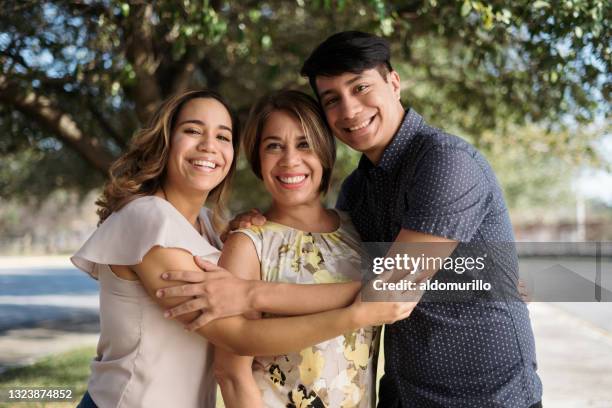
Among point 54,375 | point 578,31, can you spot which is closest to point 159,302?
point 578,31

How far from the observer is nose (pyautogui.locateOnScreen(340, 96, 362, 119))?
268 cm

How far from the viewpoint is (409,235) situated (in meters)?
2.32

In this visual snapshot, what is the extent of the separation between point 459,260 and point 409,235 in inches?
11.1

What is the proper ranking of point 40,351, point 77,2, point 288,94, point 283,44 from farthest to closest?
1. point 40,351
2. point 283,44
3. point 77,2
4. point 288,94

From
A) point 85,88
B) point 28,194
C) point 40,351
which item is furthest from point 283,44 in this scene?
point 28,194

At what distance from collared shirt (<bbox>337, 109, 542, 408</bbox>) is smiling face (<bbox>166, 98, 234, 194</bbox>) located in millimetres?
788

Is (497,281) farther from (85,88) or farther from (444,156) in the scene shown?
(85,88)

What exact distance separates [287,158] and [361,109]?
15.1 inches

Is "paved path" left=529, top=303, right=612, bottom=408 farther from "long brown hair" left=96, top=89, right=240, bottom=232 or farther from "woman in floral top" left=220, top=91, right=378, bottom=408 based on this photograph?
"long brown hair" left=96, top=89, right=240, bottom=232

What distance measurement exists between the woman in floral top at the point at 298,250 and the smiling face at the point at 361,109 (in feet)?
0.27

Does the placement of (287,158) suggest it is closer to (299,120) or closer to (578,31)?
(299,120)

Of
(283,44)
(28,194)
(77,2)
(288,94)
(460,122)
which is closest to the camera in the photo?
(288,94)

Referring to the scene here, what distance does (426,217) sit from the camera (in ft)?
7.52

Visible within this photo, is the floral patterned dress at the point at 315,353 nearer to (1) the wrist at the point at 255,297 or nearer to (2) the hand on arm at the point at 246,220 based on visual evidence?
(2) the hand on arm at the point at 246,220
